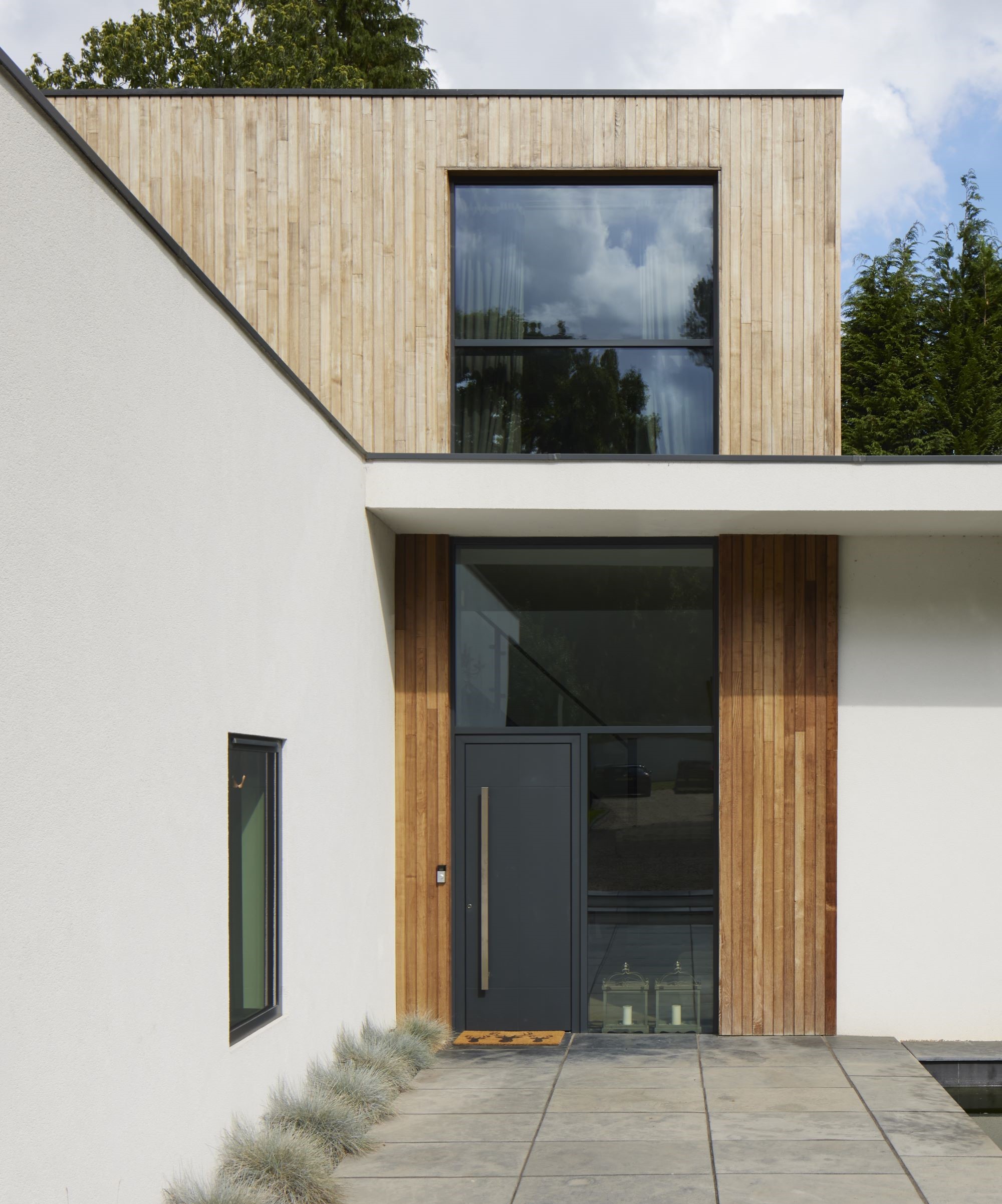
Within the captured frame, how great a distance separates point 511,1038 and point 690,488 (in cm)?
385

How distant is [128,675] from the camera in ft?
13.5

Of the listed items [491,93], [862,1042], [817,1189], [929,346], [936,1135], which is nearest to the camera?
[817,1189]

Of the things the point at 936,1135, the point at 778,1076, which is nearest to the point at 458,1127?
the point at 778,1076

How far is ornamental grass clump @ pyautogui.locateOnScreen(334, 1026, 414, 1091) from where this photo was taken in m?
6.90

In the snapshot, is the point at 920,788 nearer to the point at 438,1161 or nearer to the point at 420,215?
the point at 438,1161

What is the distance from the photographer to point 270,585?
5766 millimetres

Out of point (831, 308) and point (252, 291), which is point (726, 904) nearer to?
point (831, 308)

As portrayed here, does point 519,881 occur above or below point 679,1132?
above

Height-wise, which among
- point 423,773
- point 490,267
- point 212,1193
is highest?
point 490,267

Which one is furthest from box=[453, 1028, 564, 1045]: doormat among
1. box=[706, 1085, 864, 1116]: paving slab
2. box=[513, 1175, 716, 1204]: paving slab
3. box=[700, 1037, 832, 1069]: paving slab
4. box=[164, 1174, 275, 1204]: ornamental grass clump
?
box=[164, 1174, 275, 1204]: ornamental grass clump

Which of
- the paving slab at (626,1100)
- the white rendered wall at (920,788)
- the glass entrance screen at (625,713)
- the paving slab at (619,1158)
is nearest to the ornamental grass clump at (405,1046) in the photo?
the paving slab at (626,1100)

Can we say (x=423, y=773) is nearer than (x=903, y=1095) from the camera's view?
No

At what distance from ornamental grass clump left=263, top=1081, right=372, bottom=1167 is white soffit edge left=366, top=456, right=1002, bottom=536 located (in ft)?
11.6

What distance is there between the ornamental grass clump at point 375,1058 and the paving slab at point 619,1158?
3.84 ft
